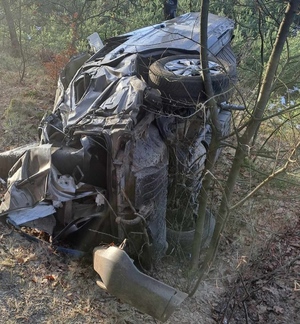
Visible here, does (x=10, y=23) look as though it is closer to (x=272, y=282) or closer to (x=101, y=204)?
(x=101, y=204)

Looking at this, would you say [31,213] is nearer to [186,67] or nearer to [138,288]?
[138,288]

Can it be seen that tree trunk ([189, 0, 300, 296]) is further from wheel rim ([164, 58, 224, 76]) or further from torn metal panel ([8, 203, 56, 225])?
torn metal panel ([8, 203, 56, 225])

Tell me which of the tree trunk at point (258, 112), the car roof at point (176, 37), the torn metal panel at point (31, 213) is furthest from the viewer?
the car roof at point (176, 37)

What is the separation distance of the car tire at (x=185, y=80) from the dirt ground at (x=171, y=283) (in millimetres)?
1025

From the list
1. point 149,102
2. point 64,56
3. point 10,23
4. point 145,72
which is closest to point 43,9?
point 10,23

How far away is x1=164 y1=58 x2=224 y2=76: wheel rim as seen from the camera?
13.1ft

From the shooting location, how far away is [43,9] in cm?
988

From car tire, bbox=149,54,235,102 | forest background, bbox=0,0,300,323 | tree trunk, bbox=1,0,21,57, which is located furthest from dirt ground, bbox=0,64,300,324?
tree trunk, bbox=1,0,21,57

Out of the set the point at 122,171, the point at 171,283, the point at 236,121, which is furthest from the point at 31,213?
the point at 236,121

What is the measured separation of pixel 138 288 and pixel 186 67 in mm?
2249

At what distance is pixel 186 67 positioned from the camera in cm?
414

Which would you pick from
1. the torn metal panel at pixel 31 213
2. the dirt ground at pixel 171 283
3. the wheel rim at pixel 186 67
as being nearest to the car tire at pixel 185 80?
the wheel rim at pixel 186 67

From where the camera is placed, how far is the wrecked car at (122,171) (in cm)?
344

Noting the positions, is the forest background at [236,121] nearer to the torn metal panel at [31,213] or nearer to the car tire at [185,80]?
the car tire at [185,80]
